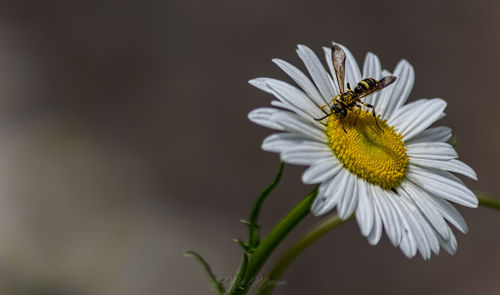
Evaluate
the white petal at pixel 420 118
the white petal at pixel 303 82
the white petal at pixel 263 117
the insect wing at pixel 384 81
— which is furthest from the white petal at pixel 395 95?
the white petal at pixel 263 117

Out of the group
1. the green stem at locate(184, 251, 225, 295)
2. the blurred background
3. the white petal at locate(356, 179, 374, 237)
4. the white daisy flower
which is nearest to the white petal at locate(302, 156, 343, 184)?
the white daisy flower

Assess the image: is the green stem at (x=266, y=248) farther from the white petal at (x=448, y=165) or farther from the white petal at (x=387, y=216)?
the white petal at (x=448, y=165)

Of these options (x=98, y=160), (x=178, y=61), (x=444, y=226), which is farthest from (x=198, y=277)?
(x=444, y=226)

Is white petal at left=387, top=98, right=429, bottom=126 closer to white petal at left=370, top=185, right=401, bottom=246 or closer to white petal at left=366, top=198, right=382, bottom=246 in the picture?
white petal at left=370, top=185, right=401, bottom=246

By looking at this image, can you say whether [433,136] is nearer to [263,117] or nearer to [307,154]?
[307,154]

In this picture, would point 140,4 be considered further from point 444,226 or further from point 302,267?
point 444,226
